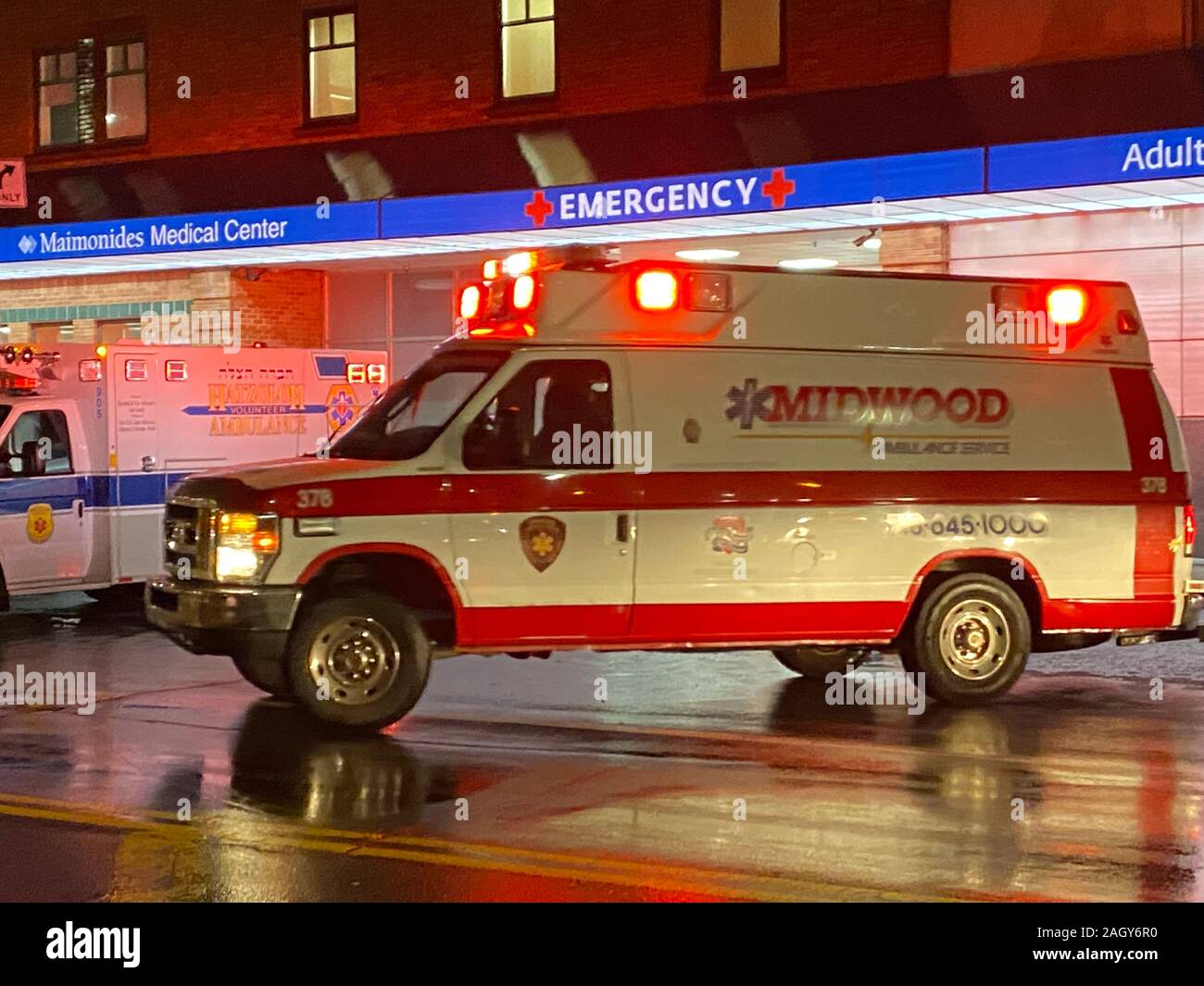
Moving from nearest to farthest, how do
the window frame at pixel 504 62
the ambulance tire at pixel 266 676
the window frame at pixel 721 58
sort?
the ambulance tire at pixel 266 676, the window frame at pixel 721 58, the window frame at pixel 504 62

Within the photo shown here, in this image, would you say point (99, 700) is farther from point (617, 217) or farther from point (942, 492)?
point (617, 217)

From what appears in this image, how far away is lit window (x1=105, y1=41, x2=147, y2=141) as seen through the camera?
24.7m

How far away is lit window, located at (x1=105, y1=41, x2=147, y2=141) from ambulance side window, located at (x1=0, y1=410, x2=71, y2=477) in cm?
1035

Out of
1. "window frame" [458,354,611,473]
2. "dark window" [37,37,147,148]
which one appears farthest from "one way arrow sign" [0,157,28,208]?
"window frame" [458,354,611,473]

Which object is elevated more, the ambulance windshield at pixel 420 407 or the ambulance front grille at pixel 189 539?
the ambulance windshield at pixel 420 407

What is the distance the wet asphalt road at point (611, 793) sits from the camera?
691 centimetres

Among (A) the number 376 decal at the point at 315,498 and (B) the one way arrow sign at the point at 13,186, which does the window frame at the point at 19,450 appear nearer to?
(B) the one way arrow sign at the point at 13,186

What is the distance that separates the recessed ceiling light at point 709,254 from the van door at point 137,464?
6.51 m

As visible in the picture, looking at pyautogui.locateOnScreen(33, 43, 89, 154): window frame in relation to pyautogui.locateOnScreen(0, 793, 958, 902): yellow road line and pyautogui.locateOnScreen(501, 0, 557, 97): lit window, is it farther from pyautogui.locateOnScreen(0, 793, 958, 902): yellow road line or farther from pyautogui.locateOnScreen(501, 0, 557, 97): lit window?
pyautogui.locateOnScreen(0, 793, 958, 902): yellow road line

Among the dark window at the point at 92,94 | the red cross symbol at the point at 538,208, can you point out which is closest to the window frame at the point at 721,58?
Result: the red cross symbol at the point at 538,208

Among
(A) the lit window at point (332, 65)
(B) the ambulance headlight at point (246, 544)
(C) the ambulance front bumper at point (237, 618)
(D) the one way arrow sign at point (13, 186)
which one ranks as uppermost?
(A) the lit window at point (332, 65)

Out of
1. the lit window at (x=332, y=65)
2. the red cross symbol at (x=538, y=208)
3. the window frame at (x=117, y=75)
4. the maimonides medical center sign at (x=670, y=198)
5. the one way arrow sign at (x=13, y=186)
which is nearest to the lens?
the maimonides medical center sign at (x=670, y=198)

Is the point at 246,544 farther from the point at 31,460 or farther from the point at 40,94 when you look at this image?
the point at 40,94

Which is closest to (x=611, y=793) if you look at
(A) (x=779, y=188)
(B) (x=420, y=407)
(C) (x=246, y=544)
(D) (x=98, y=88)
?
(C) (x=246, y=544)
